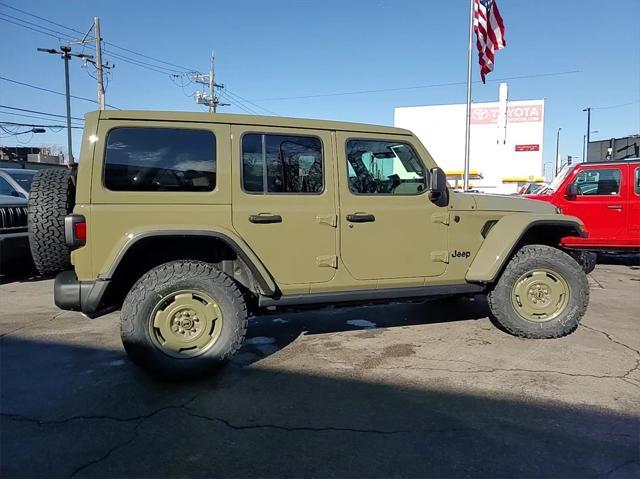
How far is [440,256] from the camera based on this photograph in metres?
4.48

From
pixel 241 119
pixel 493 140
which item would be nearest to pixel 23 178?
pixel 241 119

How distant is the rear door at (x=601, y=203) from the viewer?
28.3 feet

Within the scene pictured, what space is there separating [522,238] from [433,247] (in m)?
1.09

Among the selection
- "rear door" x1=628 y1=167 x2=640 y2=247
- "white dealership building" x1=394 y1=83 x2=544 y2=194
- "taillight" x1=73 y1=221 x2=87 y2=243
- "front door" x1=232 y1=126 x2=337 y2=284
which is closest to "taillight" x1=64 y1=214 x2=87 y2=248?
"taillight" x1=73 y1=221 x2=87 y2=243

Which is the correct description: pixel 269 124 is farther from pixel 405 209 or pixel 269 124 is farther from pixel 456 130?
pixel 456 130

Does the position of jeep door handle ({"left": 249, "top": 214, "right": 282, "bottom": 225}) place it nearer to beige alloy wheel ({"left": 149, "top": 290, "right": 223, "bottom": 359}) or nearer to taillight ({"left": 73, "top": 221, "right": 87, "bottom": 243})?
beige alloy wheel ({"left": 149, "top": 290, "right": 223, "bottom": 359})

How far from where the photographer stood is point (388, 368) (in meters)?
4.04

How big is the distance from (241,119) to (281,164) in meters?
0.49

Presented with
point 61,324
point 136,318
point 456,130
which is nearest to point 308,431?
point 136,318

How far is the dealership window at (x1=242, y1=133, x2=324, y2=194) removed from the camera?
3.97m

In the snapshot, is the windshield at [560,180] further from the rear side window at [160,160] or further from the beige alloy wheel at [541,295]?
the rear side window at [160,160]

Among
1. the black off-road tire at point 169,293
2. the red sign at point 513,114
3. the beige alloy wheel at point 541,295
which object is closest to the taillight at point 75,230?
the black off-road tire at point 169,293

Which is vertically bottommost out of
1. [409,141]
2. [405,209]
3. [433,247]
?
[433,247]

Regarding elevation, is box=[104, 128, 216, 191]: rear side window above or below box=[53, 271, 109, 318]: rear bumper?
above
